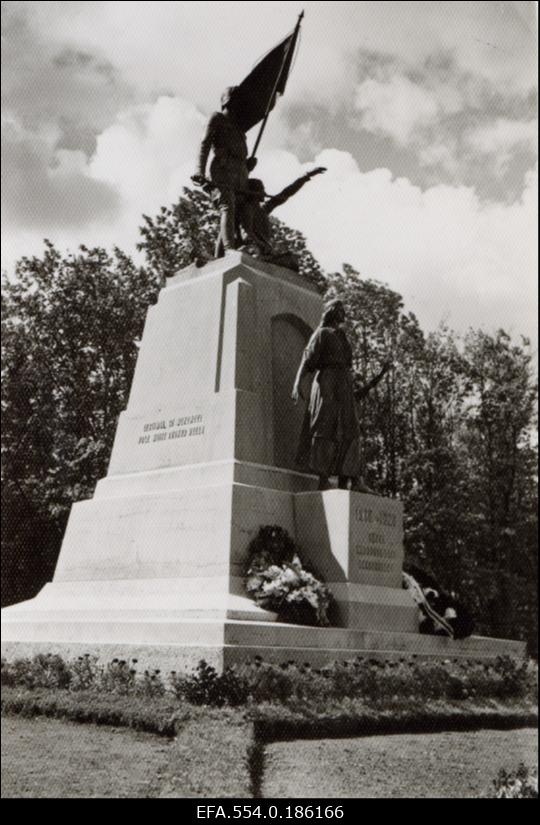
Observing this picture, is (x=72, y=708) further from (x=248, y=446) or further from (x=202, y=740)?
(x=248, y=446)

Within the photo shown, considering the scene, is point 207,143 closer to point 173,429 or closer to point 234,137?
point 234,137

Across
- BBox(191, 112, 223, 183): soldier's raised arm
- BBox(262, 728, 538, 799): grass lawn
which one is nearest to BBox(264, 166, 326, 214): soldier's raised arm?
BBox(191, 112, 223, 183): soldier's raised arm

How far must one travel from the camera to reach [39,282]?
26.9 meters

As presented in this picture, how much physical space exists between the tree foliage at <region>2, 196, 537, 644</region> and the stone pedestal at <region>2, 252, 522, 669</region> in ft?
22.9

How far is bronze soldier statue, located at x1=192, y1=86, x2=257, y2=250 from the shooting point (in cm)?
1470

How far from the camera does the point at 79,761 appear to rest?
7.08 m

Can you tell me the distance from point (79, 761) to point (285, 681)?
2.55 metres

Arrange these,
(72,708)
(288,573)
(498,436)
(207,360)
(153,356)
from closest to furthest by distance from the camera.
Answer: (72,708) < (288,573) < (207,360) < (153,356) < (498,436)

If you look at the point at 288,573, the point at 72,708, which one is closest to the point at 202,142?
the point at 288,573

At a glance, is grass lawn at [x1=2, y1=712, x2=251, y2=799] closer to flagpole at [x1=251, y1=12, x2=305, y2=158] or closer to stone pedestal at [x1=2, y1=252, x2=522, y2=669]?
stone pedestal at [x1=2, y1=252, x2=522, y2=669]

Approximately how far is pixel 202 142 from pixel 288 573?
730cm

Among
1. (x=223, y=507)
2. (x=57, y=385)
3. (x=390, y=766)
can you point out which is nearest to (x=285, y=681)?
(x=390, y=766)

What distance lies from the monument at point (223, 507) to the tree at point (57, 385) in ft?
22.8

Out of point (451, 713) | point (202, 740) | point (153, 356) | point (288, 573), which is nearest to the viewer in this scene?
point (202, 740)
